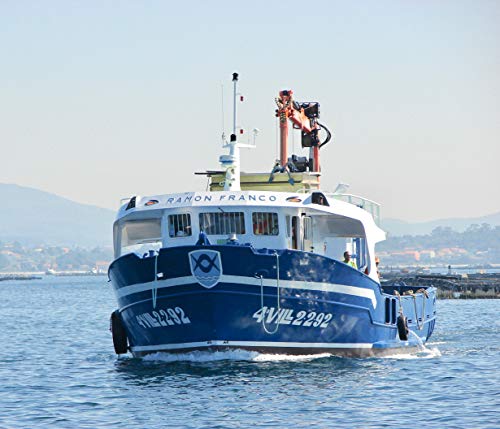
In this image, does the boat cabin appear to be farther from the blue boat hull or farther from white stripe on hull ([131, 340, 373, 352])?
white stripe on hull ([131, 340, 373, 352])

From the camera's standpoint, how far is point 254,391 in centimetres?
3050

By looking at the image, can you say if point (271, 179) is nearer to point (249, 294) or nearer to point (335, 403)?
point (249, 294)

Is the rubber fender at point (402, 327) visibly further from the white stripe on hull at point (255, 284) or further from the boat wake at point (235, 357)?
the boat wake at point (235, 357)

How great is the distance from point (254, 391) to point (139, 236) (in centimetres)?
1094

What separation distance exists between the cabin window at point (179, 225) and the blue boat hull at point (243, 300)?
2.09m

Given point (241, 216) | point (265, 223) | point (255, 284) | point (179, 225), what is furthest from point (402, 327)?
point (179, 225)

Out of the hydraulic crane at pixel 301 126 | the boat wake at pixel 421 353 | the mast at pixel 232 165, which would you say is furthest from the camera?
the hydraulic crane at pixel 301 126

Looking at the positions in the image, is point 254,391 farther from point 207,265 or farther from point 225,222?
point 225,222

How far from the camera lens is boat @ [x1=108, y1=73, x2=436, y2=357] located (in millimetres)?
33531

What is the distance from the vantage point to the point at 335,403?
29.1 meters

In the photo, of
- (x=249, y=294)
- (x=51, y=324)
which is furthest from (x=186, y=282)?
(x=51, y=324)

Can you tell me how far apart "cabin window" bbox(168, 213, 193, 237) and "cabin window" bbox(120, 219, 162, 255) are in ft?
8.21

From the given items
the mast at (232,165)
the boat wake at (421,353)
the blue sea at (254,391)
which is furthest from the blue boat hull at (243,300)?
the mast at (232,165)

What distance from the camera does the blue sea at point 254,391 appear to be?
27375 millimetres
